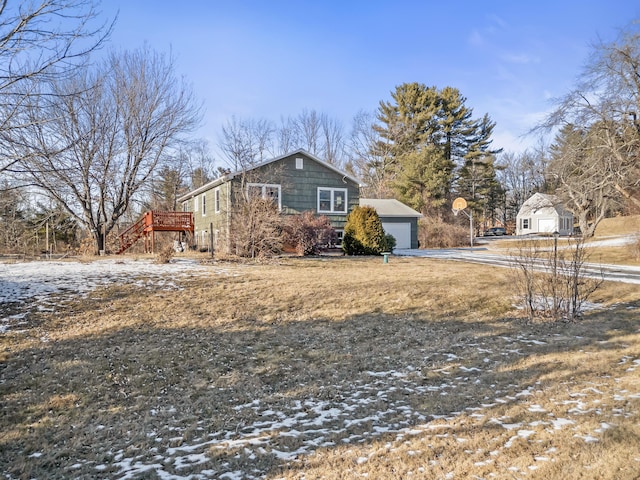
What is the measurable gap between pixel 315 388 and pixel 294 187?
610 inches

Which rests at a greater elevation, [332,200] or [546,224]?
[332,200]

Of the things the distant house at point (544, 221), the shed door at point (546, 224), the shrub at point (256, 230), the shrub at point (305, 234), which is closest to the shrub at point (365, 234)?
the shrub at point (305, 234)

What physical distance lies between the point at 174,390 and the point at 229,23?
29.4 feet

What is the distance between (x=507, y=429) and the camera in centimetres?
366

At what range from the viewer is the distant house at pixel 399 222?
24.6 meters

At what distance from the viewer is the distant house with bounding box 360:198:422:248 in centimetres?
2459

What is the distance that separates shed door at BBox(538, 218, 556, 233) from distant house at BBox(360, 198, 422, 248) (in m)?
25.1

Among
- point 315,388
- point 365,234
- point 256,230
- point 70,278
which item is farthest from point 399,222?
point 315,388

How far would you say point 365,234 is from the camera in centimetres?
1731

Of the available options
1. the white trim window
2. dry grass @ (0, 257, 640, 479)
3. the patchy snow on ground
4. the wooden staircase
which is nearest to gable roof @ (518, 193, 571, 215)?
the white trim window

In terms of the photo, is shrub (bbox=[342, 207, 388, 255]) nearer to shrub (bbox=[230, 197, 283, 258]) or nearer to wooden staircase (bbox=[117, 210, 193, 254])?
shrub (bbox=[230, 197, 283, 258])

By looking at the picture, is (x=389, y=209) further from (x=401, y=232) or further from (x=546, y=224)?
(x=546, y=224)

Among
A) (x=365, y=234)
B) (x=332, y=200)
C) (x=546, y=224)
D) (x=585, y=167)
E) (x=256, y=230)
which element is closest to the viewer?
(x=256, y=230)

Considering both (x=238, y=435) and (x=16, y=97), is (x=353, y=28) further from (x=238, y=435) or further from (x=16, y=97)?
(x=238, y=435)
